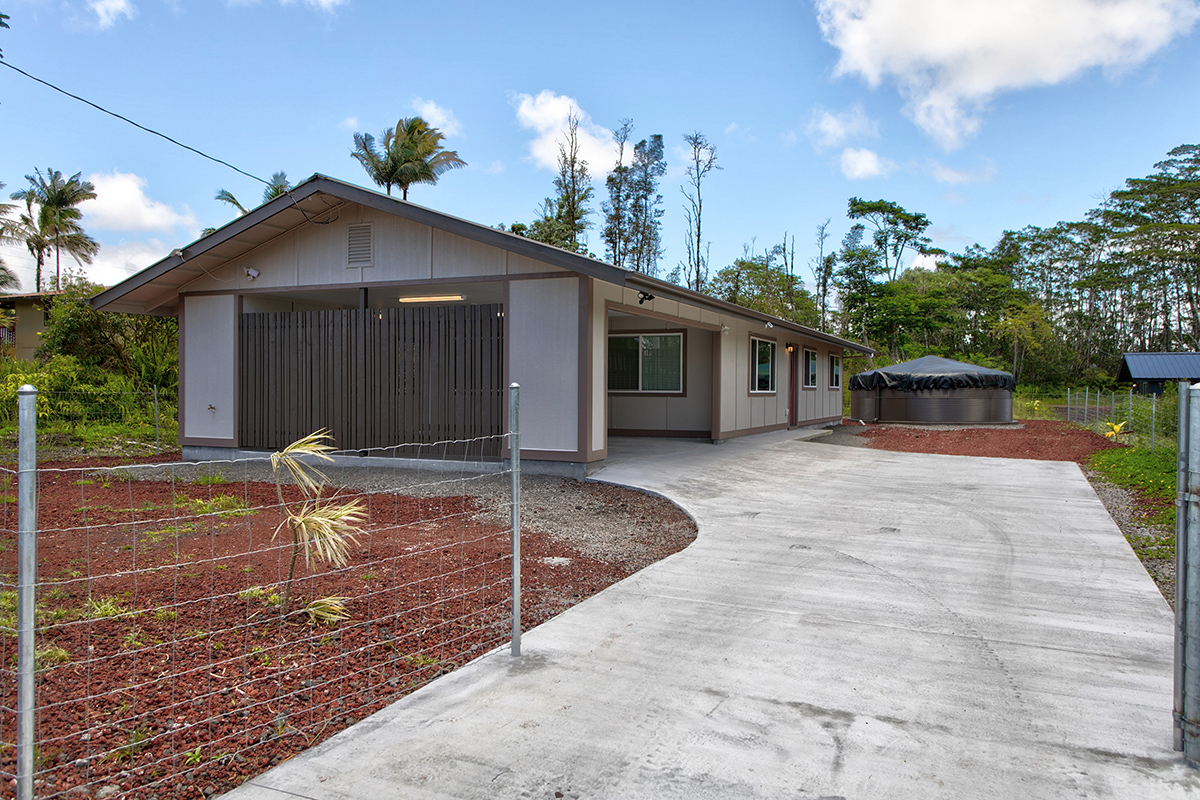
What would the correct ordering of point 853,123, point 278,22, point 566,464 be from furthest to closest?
point 853,123 → point 278,22 → point 566,464

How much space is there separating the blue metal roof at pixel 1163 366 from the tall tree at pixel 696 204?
59.8 feet

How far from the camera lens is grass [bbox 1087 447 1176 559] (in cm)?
581

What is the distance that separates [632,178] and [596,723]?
31297 mm

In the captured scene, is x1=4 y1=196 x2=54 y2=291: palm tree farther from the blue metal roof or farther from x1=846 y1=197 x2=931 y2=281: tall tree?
the blue metal roof

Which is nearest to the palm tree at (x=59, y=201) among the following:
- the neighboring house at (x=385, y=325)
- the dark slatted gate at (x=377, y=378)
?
the neighboring house at (x=385, y=325)

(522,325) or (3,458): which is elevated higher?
(522,325)

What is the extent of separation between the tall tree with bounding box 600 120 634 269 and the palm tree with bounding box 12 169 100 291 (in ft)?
84.0

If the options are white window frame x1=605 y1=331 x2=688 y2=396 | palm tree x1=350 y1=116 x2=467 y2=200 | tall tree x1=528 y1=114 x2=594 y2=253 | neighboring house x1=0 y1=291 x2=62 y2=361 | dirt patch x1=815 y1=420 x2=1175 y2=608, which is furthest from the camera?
tall tree x1=528 y1=114 x2=594 y2=253

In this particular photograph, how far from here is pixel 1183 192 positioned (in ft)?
113

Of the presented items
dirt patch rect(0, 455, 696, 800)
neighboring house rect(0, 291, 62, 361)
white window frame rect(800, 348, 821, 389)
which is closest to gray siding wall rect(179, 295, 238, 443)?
dirt patch rect(0, 455, 696, 800)

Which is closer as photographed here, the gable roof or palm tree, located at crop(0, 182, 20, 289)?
the gable roof

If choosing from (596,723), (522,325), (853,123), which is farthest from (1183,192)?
(596,723)

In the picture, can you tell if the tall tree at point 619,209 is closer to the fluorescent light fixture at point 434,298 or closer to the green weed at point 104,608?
the fluorescent light fixture at point 434,298

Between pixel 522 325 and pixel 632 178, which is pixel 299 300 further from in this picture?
pixel 632 178
